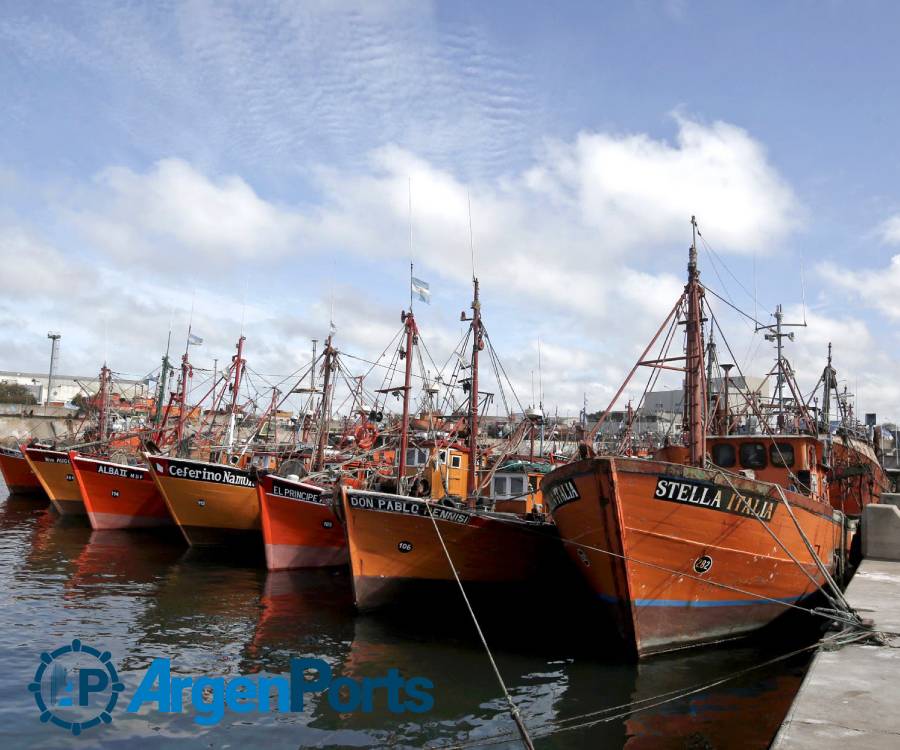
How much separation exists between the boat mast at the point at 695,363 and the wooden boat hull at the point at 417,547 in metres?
4.43

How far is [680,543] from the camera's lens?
11.9 m

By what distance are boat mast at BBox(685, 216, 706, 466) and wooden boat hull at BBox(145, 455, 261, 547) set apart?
14.1 metres

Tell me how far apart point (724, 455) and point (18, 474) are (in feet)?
135

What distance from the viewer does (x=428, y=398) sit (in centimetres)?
2764

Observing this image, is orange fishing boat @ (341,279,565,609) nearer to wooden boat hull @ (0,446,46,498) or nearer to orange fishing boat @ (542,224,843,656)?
orange fishing boat @ (542,224,843,656)

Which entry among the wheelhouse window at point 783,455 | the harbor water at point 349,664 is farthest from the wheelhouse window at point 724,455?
the harbor water at point 349,664

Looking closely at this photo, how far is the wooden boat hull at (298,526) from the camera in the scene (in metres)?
20.0

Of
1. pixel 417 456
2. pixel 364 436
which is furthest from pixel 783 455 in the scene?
pixel 364 436

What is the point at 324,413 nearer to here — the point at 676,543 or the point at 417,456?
the point at 417,456

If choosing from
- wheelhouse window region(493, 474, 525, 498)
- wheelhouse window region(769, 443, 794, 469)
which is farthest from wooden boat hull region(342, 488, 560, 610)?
wheelhouse window region(769, 443, 794, 469)

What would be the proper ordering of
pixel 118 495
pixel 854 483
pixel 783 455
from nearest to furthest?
pixel 783 455
pixel 118 495
pixel 854 483

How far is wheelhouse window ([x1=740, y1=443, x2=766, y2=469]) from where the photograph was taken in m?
17.4

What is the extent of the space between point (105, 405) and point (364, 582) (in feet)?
95.5

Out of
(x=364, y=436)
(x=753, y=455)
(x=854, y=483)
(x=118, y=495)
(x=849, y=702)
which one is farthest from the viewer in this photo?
(x=364, y=436)
